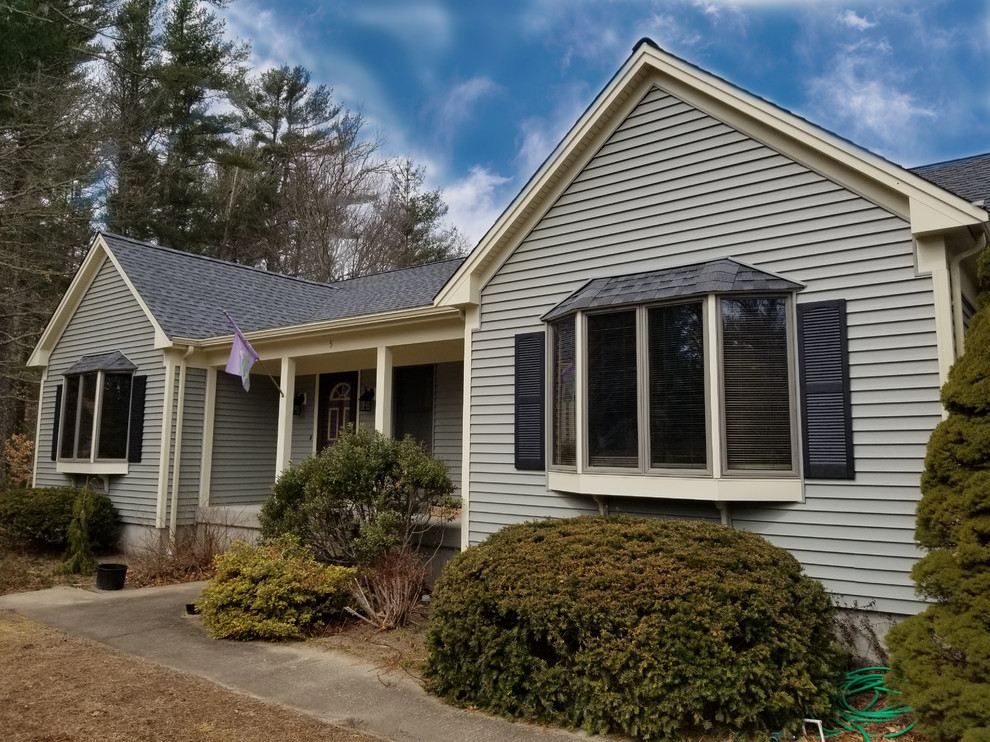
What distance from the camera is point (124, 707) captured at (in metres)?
4.72

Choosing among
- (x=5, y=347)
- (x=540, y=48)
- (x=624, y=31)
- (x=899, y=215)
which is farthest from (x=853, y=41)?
(x=5, y=347)

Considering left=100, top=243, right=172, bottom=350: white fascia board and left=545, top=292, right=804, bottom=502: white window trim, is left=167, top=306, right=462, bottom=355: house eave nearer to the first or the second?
left=100, top=243, right=172, bottom=350: white fascia board

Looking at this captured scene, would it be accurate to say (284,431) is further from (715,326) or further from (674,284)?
(715,326)

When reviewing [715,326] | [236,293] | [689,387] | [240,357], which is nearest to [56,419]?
[236,293]

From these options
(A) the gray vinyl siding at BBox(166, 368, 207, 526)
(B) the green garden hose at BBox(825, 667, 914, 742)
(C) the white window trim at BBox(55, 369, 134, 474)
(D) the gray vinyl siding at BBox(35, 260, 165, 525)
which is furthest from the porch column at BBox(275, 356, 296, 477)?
(B) the green garden hose at BBox(825, 667, 914, 742)

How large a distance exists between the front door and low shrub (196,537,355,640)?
18.7 ft

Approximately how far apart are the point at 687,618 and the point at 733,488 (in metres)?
A: 1.69

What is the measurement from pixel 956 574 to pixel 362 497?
556 centimetres

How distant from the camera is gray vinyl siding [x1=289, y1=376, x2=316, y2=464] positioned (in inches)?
523

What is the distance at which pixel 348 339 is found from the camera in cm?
1020

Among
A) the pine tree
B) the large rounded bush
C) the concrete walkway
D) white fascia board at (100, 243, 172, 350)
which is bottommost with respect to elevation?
the concrete walkway

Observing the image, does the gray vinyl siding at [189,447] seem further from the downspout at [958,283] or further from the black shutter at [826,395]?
the downspout at [958,283]

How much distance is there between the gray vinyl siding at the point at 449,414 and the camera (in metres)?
11.4

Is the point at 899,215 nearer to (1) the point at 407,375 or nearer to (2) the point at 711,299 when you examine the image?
(2) the point at 711,299
